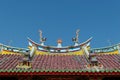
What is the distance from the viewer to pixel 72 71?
815 centimetres

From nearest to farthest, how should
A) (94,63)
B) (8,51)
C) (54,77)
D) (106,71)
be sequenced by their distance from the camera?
1. (106,71)
2. (54,77)
3. (94,63)
4. (8,51)

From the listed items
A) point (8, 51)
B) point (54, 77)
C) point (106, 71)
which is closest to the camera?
point (106, 71)

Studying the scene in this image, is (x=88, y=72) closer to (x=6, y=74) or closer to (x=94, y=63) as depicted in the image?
(x=94, y=63)

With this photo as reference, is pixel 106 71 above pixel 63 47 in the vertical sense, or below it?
below

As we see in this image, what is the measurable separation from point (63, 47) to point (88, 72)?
25.2ft

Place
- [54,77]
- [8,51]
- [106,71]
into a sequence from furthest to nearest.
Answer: [8,51] → [54,77] → [106,71]

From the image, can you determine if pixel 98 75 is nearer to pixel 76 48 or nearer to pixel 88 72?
pixel 88 72

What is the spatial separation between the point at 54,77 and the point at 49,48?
683cm

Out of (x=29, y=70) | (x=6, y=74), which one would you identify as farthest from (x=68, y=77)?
(x=6, y=74)

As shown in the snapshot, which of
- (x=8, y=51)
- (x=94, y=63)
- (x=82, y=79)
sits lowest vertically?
(x=82, y=79)

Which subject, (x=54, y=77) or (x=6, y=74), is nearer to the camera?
(x=6, y=74)

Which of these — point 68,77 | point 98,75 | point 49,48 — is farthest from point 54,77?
point 49,48

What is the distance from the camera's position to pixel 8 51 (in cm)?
1522

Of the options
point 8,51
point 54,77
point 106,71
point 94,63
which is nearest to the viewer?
point 106,71
